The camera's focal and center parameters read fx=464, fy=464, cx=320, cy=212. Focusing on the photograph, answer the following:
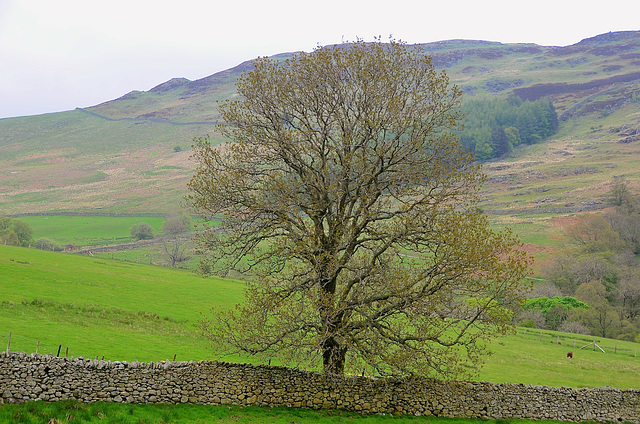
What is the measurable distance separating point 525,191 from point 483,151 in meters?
49.5

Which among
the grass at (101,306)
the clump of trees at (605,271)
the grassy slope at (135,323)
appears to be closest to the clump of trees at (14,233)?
the grassy slope at (135,323)

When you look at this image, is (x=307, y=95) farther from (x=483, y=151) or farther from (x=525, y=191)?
(x=483, y=151)

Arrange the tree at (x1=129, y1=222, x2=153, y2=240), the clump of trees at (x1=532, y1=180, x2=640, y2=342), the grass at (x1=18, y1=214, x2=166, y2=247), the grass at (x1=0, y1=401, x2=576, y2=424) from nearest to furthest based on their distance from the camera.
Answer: the grass at (x1=0, y1=401, x2=576, y2=424) < the clump of trees at (x1=532, y1=180, x2=640, y2=342) < the grass at (x1=18, y1=214, x2=166, y2=247) < the tree at (x1=129, y1=222, x2=153, y2=240)

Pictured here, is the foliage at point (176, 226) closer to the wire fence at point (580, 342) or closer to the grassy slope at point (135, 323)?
the grassy slope at point (135, 323)

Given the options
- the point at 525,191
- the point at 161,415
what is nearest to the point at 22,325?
the point at 161,415

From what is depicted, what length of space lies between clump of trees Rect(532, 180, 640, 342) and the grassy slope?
1020cm

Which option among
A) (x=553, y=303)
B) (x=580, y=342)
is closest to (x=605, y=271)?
(x=553, y=303)

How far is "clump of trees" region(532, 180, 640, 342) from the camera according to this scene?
59531 mm

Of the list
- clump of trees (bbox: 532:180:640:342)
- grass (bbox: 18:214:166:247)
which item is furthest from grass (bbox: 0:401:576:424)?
grass (bbox: 18:214:166:247)

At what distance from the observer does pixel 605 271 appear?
7050 centimetres

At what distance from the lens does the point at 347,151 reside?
63.3 ft

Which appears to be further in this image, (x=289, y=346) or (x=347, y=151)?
(x=347, y=151)

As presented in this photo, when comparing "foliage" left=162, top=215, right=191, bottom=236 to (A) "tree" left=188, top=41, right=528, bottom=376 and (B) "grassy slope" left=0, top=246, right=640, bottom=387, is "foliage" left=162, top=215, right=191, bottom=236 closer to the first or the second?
(B) "grassy slope" left=0, top=246, right=640, bottom=387

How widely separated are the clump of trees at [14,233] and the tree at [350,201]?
78016 millimetres
